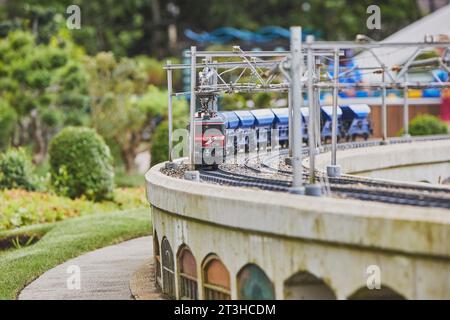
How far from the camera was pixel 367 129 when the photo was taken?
40.8 meters

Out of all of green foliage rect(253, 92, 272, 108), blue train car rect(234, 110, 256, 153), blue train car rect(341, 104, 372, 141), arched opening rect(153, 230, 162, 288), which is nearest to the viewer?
arched opening rect(153, 230, 162, 288)

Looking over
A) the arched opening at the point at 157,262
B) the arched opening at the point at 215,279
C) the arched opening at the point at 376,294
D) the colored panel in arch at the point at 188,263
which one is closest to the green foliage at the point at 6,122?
the arched opening at the point at 157,262

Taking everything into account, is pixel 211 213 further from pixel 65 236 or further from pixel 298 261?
pixel 65 236

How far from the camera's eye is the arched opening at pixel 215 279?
15.4 m

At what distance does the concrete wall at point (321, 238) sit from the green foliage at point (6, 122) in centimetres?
2715

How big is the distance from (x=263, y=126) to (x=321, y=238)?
20.4 m

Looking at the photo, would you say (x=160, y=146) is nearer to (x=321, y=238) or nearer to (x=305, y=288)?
(x=305, y=288)

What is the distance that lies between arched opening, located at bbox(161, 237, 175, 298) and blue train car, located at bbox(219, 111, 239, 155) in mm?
9049

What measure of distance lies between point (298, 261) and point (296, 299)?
0.66 m

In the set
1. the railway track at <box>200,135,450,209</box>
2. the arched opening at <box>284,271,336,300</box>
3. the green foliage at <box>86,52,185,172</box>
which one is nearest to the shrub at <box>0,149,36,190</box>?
the green foliage at <box>86,52,185,172</box>

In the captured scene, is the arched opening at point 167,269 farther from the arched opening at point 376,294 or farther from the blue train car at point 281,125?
the blue train car at point 281,125

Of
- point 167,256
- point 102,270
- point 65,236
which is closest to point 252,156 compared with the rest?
point 65,236

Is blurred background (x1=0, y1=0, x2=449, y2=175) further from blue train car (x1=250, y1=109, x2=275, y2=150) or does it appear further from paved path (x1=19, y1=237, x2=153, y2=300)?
paved path (x1=19, y1=237, x2=153, y2=300)

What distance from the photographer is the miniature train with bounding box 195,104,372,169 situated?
22.1 meters
